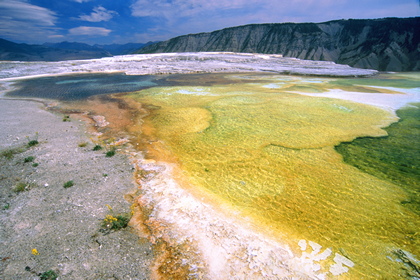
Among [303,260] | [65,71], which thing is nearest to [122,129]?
[303,260]

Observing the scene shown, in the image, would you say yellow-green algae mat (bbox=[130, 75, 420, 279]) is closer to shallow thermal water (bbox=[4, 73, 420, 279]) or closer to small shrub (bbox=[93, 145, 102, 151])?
shallow thermal water (bbox=[4, 73, 420, 279])

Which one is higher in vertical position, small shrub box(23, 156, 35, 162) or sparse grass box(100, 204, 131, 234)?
small shrub box(23, 156, 35, 162)

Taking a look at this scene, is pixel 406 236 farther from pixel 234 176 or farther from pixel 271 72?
pixel 271 72

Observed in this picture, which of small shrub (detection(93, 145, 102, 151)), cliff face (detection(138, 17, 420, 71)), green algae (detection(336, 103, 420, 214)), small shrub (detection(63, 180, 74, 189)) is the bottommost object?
green algae (detection(336, 103, 420, 214))

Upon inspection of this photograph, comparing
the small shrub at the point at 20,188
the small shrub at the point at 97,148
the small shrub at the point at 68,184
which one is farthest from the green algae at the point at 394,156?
the small shrub at the point at 20,188

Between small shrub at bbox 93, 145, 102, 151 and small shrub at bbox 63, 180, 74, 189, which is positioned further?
small shrub at bbox 93, 145, 102, 151

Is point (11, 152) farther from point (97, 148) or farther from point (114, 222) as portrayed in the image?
point (114, 222)

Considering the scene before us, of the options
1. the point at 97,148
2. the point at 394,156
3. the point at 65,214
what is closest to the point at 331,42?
the point at 394,156

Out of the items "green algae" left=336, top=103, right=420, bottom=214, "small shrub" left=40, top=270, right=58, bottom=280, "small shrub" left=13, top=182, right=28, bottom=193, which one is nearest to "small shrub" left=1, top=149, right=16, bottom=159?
"small shrub" left=13, top=182, right=28, bottom=193

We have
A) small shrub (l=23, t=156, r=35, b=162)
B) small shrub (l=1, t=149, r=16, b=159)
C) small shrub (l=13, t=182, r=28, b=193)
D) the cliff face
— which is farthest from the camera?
the cliff face
